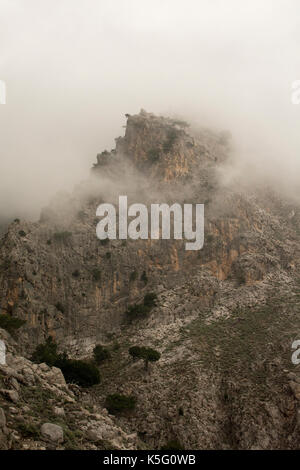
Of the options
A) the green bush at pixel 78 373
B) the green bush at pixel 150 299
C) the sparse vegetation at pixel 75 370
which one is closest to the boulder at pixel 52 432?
the sparse vegetation at pixel 75 370

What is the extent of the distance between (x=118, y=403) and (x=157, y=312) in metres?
21.2

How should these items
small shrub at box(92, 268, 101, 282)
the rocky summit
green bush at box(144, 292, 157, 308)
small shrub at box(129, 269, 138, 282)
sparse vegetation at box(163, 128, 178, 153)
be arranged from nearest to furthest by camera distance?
the rocky summit < green bush at box(144, 292, 157, 308) < small shrub at box(129, 269, 138, 282) < small shrub at box(92, 268, 101, 282) < sparse vegetation at box(163, 128, 178, 153)

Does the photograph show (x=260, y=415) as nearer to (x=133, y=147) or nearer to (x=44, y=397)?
(x=44, y=397)

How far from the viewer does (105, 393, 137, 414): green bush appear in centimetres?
4459

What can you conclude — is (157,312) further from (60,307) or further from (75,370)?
(75,370)

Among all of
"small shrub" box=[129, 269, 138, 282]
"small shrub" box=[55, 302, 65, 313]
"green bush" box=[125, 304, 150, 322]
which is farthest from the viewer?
Answer: "small shrub" box=[129, 269, 138, 282]

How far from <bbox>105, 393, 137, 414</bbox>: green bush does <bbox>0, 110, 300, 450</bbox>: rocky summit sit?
0.14 meters

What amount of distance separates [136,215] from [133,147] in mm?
22675

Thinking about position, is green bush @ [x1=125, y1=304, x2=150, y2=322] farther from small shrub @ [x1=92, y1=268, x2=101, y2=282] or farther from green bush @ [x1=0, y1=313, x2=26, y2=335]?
green bush @ [x1=0, y1=313, x2=26, y2=335]
